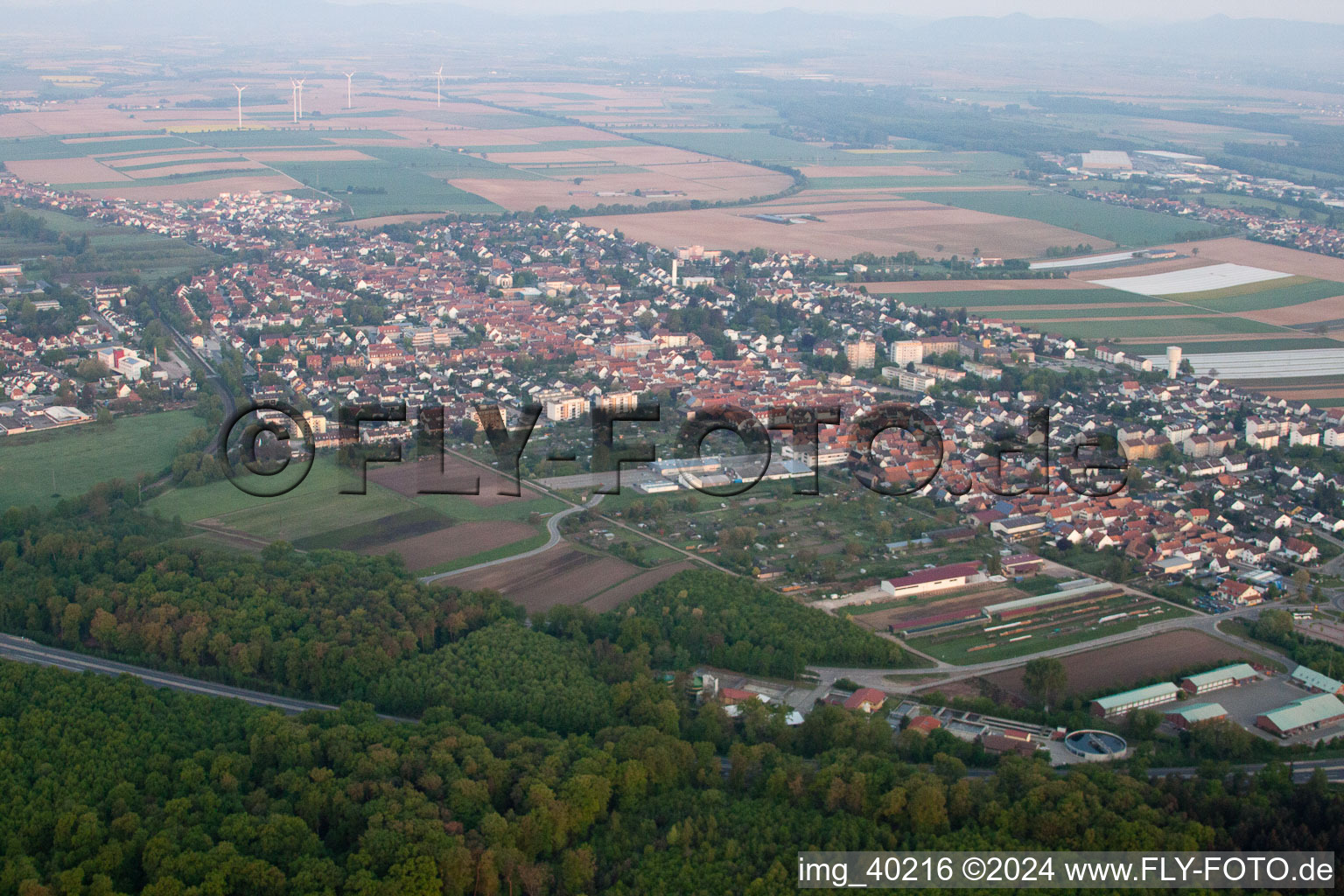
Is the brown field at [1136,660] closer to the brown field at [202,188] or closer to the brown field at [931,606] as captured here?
the brown field at [931,606]

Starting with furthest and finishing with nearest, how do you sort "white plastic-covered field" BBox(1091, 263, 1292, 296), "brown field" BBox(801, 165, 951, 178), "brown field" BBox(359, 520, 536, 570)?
"brown field" BBox(801, 165, 951, 178) → "white plastic-covered field" BBox(1091, 263, 1292, 296) → "brown field" BBox(359, 520, 536, 570)

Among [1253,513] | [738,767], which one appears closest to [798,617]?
[738,767]

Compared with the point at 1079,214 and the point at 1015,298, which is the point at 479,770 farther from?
the point at 1079,214

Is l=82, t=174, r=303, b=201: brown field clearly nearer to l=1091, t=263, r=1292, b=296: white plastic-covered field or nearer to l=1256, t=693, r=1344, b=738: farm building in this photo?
l=1091, t=263, r=1292, b=296: white plastic-covered field

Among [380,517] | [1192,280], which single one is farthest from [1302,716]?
[1192,280]

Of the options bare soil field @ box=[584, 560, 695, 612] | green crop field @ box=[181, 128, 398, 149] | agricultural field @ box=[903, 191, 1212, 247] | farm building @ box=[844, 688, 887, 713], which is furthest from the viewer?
green crop field @ box=[181, 128, 398, 149]

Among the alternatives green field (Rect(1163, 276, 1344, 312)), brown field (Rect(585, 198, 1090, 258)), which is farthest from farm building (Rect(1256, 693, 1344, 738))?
brown field (Rect(585, 198, 1090, 258))
